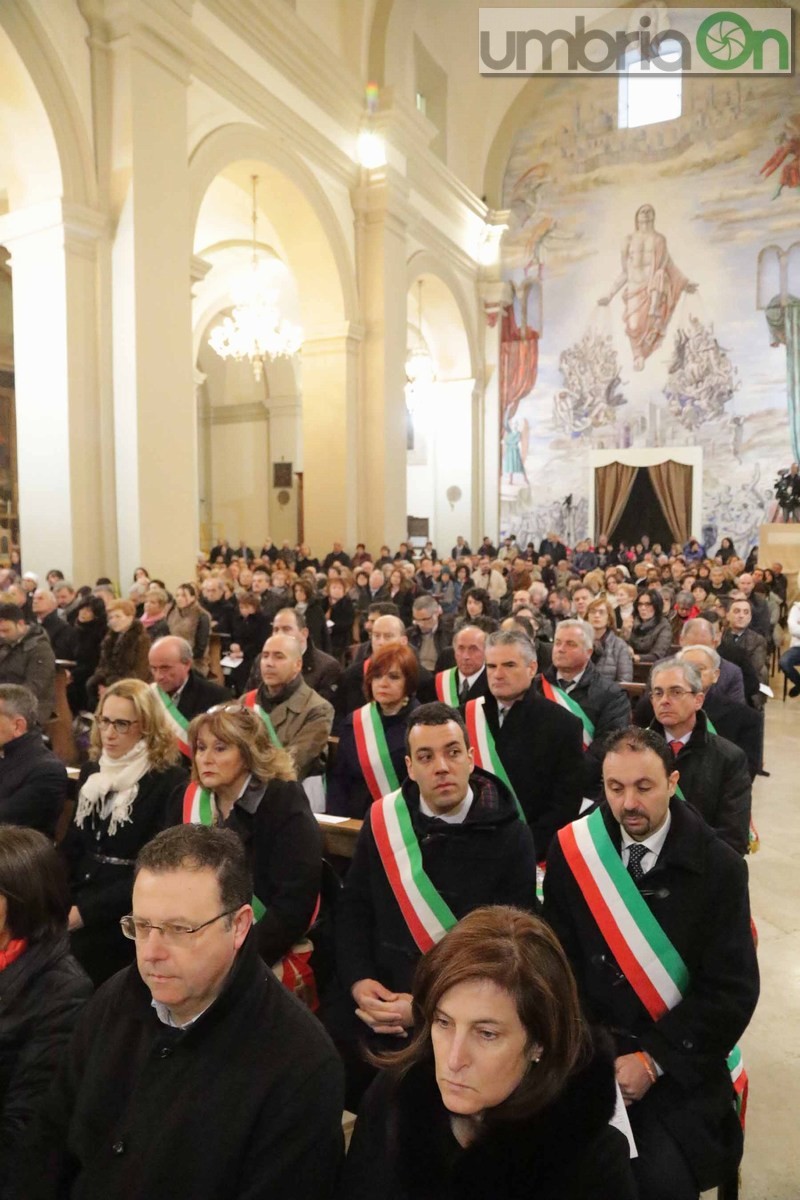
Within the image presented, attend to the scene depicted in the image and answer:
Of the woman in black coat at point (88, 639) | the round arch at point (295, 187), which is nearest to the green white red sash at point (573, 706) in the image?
the woman in black coat at point (88, 639)

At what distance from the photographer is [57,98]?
981 cm

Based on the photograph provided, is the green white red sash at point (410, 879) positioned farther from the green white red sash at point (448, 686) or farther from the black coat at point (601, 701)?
the green white red sash at point (448, 686)

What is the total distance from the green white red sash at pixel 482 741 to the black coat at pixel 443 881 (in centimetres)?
104

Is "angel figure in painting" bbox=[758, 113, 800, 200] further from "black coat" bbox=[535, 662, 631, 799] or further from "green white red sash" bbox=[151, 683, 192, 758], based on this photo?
"green white red sash" bbox=[151, 683, 192, 758]

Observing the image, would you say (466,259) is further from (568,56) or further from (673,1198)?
(673,1198)

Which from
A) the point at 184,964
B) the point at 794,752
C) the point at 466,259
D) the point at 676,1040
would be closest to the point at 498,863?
the point at 676,1040

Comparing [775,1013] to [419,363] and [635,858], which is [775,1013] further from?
[419,363]

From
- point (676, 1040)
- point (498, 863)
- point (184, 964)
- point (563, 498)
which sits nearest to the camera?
point (184, 964)

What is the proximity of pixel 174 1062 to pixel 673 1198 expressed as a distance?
4.31 feet

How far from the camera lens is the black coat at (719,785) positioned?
356cm

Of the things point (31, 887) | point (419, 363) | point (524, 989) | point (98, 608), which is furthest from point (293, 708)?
point (419, 363)

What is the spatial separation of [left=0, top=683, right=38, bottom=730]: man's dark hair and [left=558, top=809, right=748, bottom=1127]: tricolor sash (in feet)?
7.85

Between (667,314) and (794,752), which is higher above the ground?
(667,314)

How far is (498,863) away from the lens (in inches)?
102
